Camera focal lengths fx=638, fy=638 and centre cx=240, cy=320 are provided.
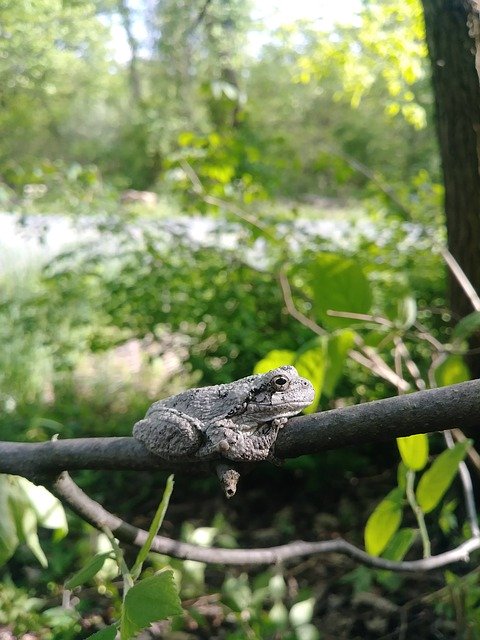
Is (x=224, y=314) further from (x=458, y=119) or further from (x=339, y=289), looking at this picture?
(x=339, y=289)

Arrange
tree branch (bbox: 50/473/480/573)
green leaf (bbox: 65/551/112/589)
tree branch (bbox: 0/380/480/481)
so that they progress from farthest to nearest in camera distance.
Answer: tree branch (bbox: 50/473/480/573) < green leaf (bbox: 65/551/112/589) < tree branch (bbox: 0/380/480/481)

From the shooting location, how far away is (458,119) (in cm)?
144

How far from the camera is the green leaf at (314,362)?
0.88 m

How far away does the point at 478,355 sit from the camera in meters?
1.66

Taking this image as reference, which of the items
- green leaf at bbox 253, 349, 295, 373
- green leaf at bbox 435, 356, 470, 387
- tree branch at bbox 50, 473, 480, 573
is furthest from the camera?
green leaf at bbox 435, 356, 470, 387

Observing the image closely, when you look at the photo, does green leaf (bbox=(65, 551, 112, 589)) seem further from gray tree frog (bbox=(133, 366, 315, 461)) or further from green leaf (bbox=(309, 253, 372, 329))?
green leaf (bbox=(309, 253, 372, 329))

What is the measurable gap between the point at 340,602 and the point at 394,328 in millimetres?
1084

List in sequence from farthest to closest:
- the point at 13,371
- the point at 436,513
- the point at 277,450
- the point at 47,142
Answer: the point at 47,142 → the point at 13,371 → the point at 436,513 → the point at 277,450

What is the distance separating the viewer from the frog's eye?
0.64 metres

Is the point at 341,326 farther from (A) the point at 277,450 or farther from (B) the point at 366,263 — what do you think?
(B) the point at 366,263

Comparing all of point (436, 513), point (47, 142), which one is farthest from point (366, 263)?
point (47, 142)

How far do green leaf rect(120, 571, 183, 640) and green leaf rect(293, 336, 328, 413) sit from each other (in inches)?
16.8

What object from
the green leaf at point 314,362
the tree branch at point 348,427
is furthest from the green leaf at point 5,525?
the green leaf at point 314,362

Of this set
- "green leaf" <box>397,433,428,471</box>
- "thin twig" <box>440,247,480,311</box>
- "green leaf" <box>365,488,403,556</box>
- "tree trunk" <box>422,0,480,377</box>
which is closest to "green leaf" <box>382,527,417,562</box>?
"green leaf" <box>365,488,403,556</box>
